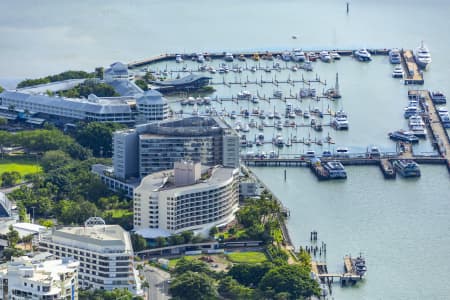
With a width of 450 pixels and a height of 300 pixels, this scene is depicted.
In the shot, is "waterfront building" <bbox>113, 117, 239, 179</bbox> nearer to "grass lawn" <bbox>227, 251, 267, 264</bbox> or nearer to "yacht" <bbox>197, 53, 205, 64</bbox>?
"grass lawn" <bbox>227, 251, 267, 264</bbox>

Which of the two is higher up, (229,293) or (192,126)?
(192,126)

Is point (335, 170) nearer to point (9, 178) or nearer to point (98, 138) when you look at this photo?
point (98, 138)

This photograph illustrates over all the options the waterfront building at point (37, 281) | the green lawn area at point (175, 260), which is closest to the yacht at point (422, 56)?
the green lawn area at point (175, 260)

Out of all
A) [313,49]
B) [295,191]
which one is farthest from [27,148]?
[313,49]

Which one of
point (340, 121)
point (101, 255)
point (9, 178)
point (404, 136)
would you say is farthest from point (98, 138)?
point (101, 255)

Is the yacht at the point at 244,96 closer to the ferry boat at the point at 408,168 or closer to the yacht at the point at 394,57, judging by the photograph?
the yacht at the point at 394,57

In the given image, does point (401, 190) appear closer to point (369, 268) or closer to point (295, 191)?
point (295, 191)
